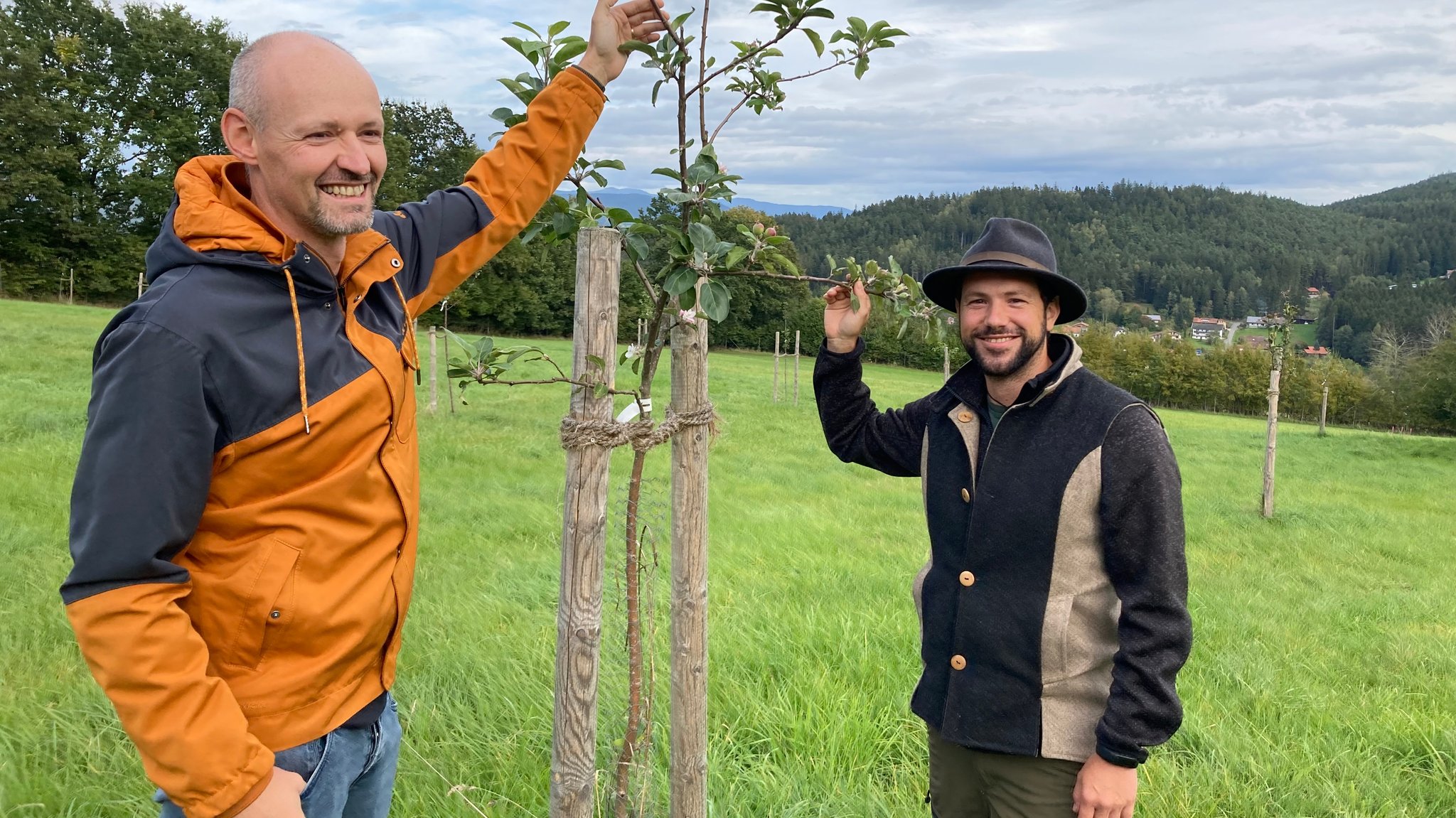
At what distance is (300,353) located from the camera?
5.24 ft

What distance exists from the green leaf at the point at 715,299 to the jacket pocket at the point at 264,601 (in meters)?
1.02

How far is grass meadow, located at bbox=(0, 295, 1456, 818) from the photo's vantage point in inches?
127

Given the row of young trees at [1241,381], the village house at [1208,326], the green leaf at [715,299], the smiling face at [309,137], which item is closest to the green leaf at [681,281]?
the green leaf at [715,299]

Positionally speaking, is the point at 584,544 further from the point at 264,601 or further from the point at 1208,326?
the point at 1208,326

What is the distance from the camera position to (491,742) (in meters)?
3.35

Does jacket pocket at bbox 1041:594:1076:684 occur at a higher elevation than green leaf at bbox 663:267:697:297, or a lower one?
lower

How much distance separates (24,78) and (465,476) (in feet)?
112

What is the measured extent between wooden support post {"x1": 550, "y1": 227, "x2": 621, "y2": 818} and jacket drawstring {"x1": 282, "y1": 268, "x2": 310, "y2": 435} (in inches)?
25.6

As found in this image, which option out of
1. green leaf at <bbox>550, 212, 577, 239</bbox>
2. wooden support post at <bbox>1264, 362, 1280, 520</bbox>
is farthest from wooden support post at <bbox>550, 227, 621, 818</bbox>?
wooden support post at <bbox>1264, 362, 1280, 520</bbox>

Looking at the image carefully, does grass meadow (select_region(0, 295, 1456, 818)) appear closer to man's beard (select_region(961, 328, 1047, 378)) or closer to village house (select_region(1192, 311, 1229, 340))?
man's beard (select_region(961, 328, 1047, 378))

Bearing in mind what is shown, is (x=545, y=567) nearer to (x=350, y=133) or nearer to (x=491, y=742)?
(x=491, y=742)

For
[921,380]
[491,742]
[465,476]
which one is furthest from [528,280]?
[491,742]

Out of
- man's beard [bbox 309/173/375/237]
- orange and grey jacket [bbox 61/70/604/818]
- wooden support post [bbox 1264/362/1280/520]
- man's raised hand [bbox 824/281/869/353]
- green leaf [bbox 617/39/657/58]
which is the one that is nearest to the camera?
orange and grey jacket [bbox 61/70/604/818]

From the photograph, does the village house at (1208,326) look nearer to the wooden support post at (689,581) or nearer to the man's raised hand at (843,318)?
the man's raised hand at (843,318)
